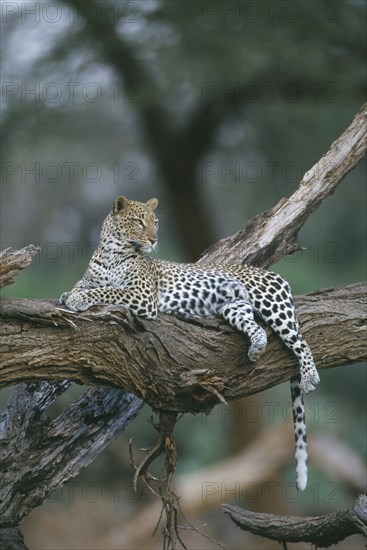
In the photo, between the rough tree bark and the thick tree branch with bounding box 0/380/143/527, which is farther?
the thick tree branch with bounding box 0/380/143/527

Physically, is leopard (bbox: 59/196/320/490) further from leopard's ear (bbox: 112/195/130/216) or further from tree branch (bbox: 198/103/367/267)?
tree branch (bbox: 198/103/367/267)

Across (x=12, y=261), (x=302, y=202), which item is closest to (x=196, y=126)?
(x=302, y=202)

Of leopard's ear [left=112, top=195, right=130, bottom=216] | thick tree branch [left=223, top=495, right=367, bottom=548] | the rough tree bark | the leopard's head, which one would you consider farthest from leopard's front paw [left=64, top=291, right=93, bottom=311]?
thick tree branch [left=223, top=495, right=367, bottom=548]

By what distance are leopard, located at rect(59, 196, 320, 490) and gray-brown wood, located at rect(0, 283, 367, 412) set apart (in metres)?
0.17

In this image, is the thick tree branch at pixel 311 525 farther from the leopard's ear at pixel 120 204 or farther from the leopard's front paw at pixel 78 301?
the leopard's ear at pixel 120 204

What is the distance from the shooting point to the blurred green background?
654 inches

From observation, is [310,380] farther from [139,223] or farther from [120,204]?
[120,204]

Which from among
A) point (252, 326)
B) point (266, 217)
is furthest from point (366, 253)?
point (252, 326)

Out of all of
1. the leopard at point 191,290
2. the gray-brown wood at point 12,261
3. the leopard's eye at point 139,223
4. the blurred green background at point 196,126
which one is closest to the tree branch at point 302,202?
the leopard at point 191,290

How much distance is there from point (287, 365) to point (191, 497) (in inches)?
364

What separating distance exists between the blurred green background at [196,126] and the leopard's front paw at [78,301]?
8855mm

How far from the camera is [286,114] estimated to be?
20172mm

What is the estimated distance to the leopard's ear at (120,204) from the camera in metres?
9.45

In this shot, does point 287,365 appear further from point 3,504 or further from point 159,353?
point 3,504
